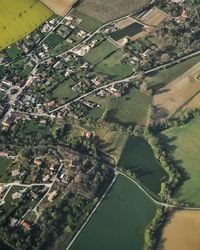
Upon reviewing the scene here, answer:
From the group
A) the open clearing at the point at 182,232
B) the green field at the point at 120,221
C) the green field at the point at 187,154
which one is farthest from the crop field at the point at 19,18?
the open clearing at the point at 182,232

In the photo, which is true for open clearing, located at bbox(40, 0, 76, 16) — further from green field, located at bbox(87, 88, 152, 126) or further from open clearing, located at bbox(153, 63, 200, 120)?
open clearing, located at bbox(153, 63, 200, 120)

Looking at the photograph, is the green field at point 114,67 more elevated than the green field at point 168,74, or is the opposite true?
the green field at point 114,67

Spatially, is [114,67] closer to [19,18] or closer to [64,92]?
[64,92]

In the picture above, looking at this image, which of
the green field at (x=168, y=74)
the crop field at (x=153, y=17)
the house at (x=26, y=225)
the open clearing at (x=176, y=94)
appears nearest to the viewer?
the house at (x=26, y=225)

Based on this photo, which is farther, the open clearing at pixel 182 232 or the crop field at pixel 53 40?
the crop field at pixel 53 40

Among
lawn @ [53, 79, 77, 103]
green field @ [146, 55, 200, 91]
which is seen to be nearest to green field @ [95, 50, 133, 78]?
green field @ [146, 55, 200, 91]

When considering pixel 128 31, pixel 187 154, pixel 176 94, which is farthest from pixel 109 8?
pixel 187 154

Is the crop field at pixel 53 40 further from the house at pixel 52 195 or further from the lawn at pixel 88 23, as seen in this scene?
the house at pixel 52 195
